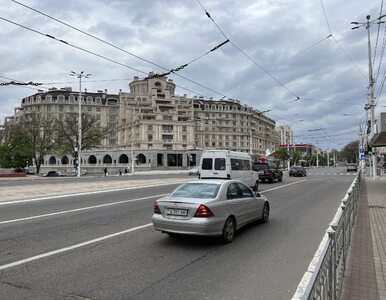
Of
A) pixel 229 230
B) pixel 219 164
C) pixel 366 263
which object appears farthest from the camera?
pixel 219 164

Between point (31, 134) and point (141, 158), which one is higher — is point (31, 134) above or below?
above

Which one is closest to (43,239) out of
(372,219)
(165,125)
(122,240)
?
(122,240)

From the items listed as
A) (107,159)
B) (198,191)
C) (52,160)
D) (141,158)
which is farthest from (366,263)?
(52,160)

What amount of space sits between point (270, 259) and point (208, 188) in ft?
7.74

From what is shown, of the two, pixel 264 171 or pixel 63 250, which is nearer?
pixel 63 250

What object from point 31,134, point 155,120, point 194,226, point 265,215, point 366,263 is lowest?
point 366,263

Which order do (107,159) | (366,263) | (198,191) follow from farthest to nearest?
(107,159), (198,191), (366,263)

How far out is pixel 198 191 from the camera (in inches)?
316

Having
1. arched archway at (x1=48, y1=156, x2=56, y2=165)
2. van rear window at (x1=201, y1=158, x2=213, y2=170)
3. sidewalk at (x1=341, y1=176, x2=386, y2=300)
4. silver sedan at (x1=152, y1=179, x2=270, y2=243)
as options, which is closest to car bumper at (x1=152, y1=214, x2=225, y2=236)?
silver sedan at (x1=152, y1=179, x2=270, y2=243)

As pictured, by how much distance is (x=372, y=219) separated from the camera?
1053cm

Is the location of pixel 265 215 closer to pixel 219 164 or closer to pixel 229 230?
pixel 229 230

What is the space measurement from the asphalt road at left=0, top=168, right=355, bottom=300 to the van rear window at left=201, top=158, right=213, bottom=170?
1068 cm

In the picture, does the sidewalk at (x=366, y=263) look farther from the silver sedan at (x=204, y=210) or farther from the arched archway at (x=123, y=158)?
the arched archway at (x=123, y=158)

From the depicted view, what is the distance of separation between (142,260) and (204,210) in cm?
162
